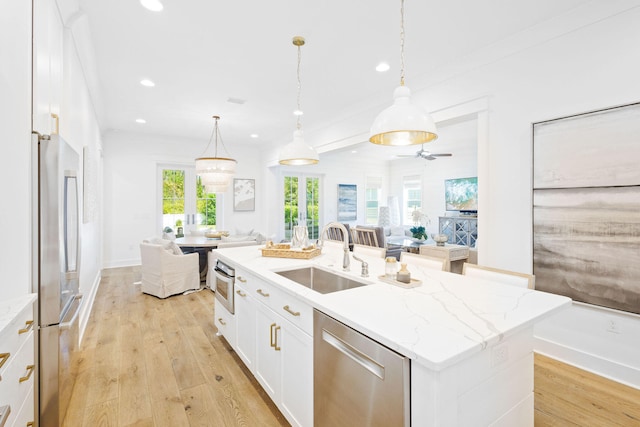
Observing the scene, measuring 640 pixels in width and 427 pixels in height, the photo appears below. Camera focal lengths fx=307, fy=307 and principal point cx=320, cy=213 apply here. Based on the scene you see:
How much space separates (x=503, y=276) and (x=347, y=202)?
710 cm

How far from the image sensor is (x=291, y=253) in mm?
2586

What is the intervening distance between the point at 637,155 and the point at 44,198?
373 centimetres

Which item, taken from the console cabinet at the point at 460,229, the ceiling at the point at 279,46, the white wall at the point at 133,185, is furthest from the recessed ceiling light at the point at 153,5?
the console cabinet at the point at 460,229

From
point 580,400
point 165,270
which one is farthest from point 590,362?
point 165,270

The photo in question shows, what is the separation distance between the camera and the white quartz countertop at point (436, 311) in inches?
40.9

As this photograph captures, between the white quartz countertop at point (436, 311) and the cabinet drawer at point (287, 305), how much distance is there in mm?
61

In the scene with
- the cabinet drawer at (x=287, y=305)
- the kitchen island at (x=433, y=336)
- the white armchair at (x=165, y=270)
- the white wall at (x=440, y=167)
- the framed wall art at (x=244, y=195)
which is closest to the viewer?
the kitchen island at (x=433, y=336)

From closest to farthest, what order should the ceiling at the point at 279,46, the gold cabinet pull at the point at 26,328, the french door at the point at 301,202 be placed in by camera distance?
the gold cabinet pull at the point at 26,328
the ceiling at the point at 279,46
the french door at the point at 301,202

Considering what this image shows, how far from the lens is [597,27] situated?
2.36 metres

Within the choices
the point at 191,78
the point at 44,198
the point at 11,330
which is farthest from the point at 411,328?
the point at 191,78

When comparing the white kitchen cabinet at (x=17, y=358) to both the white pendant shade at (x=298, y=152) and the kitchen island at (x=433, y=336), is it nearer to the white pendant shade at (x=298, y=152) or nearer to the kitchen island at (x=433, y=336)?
the kitchen island at (x=433, y=336)

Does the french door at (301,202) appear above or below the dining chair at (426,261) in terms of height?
above

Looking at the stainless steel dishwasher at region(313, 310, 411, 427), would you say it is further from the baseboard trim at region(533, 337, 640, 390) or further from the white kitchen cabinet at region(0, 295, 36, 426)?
the baseboard trim at region(533, 337, 640, 390)

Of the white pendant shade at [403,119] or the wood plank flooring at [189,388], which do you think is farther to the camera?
the wood plank flooring at [189,388]
